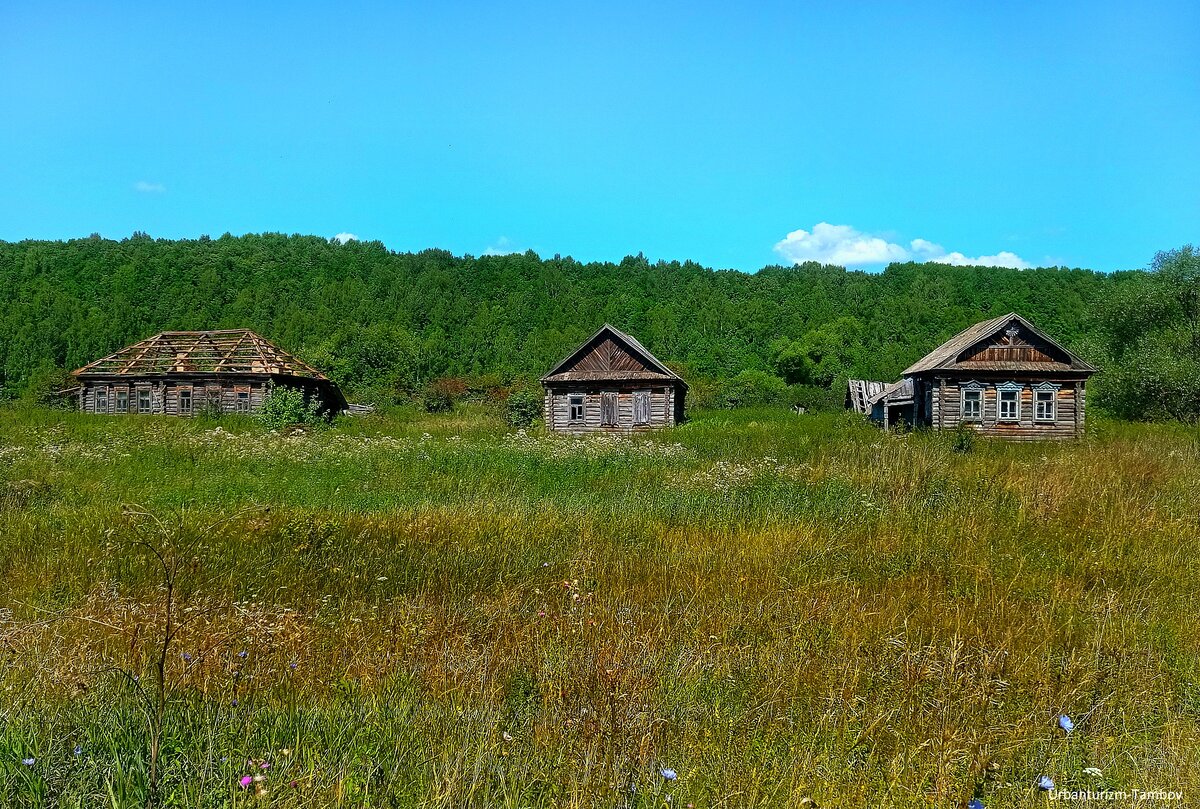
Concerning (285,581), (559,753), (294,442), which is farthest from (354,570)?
(294,442)

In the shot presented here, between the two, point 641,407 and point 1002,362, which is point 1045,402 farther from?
point 641,407

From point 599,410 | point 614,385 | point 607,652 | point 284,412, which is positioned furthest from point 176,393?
point 607,652

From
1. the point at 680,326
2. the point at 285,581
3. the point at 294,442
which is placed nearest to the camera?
the point at 285,581

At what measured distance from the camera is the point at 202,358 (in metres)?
35.6

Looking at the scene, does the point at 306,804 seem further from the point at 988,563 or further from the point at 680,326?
the point at 680,326

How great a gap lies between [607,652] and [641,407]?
2964 cm

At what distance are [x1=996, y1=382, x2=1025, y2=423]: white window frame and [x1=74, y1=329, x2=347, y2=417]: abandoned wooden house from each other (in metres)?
35.9

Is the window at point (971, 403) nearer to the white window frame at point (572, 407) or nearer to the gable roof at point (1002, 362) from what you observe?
the gable roof at point (1002, 362)

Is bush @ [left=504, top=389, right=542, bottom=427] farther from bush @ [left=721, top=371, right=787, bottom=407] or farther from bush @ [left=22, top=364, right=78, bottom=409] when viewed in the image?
bush @ [left=22, top=364, right=78, bottom=409]

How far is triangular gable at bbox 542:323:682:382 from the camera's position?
32656mm

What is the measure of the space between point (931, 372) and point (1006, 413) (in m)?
3.89

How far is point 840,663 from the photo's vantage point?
3.57 meters

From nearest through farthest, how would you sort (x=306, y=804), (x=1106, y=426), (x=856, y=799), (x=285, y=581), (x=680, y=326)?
(x=306, y=804) → (x=856, y=799) → (x=285, y=581) → (x=1106, y=426) → (x=680, y=326)

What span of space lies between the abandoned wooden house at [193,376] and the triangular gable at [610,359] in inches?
620
